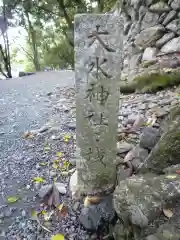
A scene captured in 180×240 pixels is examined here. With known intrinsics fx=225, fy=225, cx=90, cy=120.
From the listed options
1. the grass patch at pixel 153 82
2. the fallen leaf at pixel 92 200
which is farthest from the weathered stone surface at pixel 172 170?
the grass patch at pixel 153 82

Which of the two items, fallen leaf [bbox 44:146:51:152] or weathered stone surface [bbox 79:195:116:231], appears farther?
fallen leaf [bbox 44:146:51:152]

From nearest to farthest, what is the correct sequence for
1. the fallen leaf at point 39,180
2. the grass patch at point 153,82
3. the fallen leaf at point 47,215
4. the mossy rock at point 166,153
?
the mossy rock at point 166,153
the fallen leaf at point 47,215
the fallen leaf at point 39,180
the grass patch at point 153,82

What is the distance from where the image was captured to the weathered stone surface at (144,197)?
5.64 feet

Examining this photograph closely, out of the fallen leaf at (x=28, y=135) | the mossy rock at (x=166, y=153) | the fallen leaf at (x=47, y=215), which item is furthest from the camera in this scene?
the fallen leaf at (x=28, y=135)

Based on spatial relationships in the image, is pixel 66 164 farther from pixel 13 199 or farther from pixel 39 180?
pixel 13 199

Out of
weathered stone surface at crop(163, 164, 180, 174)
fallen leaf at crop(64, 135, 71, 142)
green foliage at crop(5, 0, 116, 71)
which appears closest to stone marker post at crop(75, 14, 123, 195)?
weathered stone surface at crop(163, 164, 180, 174)

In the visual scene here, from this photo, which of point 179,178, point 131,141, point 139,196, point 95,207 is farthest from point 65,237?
point 131,141

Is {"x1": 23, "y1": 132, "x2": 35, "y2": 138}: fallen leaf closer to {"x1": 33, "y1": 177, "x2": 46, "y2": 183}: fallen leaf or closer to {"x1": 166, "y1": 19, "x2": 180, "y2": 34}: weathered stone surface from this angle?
{"x1": 33, "y1": 177, "x2": 46, "y2": 183}: fallen leaf

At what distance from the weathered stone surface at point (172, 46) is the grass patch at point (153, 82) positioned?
131 cm

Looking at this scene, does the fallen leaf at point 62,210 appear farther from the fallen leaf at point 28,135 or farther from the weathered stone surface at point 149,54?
the weathered stone surface at point 149,54

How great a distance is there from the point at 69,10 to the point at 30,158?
11.0 metres

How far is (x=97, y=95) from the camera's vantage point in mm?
2168

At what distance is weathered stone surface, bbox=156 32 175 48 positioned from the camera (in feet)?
20.3

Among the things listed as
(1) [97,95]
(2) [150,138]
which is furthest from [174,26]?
(1) [97,95]
